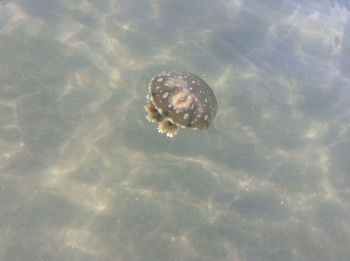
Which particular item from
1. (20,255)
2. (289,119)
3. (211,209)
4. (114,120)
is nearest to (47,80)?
(114,120)

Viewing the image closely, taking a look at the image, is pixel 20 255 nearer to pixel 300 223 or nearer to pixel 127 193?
pixel 127 193

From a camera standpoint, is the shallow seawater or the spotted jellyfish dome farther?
the spotted jellyfish dome

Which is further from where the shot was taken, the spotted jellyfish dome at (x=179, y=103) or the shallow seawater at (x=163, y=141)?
the spotted jellyfish dome at (x=179, y=103)

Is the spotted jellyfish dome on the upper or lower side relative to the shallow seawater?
upper

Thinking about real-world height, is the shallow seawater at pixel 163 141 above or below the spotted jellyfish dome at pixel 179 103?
below
